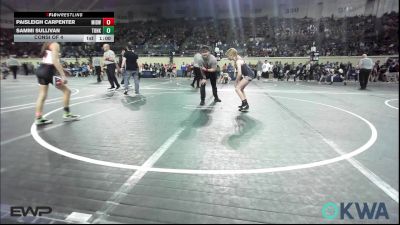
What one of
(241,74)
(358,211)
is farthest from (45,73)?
(358,211)

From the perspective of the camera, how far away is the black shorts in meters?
4.32

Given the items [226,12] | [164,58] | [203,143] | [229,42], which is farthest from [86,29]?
[164,58]

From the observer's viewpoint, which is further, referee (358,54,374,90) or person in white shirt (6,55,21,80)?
referee (358,54,374,90)

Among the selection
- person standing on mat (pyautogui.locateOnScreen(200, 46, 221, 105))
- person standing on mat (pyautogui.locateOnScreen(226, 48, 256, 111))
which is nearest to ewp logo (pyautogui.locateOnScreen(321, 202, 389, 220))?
person standing on mat (pyautogui.locateOnScreen(226, 48, 256, 111))

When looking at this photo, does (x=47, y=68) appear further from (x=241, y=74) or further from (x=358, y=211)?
(x=358, y=211)

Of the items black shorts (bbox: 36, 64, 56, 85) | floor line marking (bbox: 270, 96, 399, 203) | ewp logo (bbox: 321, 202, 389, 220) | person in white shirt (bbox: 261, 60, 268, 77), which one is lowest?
ewp logo (bbox: 321, 202, 389, 220)

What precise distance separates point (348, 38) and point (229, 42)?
6.86m

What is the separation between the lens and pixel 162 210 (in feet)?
6.61

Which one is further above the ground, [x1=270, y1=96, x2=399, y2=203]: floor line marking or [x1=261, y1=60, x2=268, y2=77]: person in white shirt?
[x1=261, y1=60, x2=268, y2=77]: person in white shirt

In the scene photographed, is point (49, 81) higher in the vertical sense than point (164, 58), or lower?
lower

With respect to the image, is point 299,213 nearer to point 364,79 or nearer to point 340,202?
point 340,202

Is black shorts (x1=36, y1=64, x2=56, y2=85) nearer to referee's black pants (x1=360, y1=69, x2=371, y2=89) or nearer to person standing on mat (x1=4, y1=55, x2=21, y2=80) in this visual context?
person standing on mat (x1=4, y1=55, x2=21, y2=80)

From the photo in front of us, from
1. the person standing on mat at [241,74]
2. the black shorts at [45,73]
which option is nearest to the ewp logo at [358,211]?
the black shorts at [45,73]
